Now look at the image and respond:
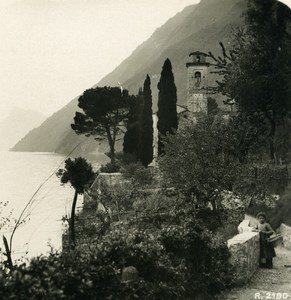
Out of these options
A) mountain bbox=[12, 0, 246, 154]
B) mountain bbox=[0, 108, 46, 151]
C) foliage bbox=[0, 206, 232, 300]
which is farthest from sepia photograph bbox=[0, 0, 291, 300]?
mountain bbox=[0, 108, 46, 151]

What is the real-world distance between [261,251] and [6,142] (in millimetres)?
198224

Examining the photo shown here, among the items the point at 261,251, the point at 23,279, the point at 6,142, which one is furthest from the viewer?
the point at 6,142

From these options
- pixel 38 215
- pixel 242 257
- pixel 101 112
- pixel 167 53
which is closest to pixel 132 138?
pixel 101 112

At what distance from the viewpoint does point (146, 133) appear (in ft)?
108

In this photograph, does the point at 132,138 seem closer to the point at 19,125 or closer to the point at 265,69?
the point at 265,69

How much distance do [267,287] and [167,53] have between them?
314ft

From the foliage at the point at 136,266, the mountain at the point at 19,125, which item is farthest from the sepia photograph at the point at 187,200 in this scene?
the mountain at the point at 19,125

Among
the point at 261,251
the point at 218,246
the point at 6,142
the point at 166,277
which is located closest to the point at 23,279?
the point at 166,277

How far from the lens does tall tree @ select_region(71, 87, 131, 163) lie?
34906mm

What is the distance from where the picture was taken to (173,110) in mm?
32250

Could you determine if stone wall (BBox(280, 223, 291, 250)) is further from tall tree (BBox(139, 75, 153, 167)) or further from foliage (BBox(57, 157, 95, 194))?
tall tree (BBox(139, 75, 153, 167))

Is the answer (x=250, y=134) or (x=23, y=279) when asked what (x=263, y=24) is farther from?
(x=23, y=279)

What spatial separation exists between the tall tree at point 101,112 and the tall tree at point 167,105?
4.31 metres

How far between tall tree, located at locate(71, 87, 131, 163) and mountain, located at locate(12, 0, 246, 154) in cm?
2629
